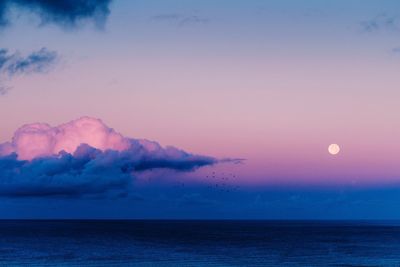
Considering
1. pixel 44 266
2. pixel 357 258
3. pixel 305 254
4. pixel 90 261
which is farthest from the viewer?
pixel 305 254

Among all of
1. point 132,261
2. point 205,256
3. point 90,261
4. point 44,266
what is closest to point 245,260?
point 205,256

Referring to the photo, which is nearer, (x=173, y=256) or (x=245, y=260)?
(x=245, y=260)

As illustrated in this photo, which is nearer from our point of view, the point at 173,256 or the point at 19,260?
the point at 19,260

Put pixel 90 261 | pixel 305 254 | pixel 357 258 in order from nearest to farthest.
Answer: pixel 90 261 < pixel 357 258 < pixel 305 254

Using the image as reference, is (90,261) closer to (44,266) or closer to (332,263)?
(44,266)

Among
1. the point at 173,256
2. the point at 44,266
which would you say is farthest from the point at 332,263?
the point at 44,266

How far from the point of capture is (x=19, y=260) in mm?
101750

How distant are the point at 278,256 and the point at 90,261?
38.4m

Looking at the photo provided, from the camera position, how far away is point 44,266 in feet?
299

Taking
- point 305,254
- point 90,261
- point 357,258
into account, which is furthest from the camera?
point 305,254

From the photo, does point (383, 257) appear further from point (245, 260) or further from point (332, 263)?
point (245, 260)

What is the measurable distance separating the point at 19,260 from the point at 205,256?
115 feet

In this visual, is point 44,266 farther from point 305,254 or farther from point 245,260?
point 305,254

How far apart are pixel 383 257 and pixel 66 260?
63192mm
